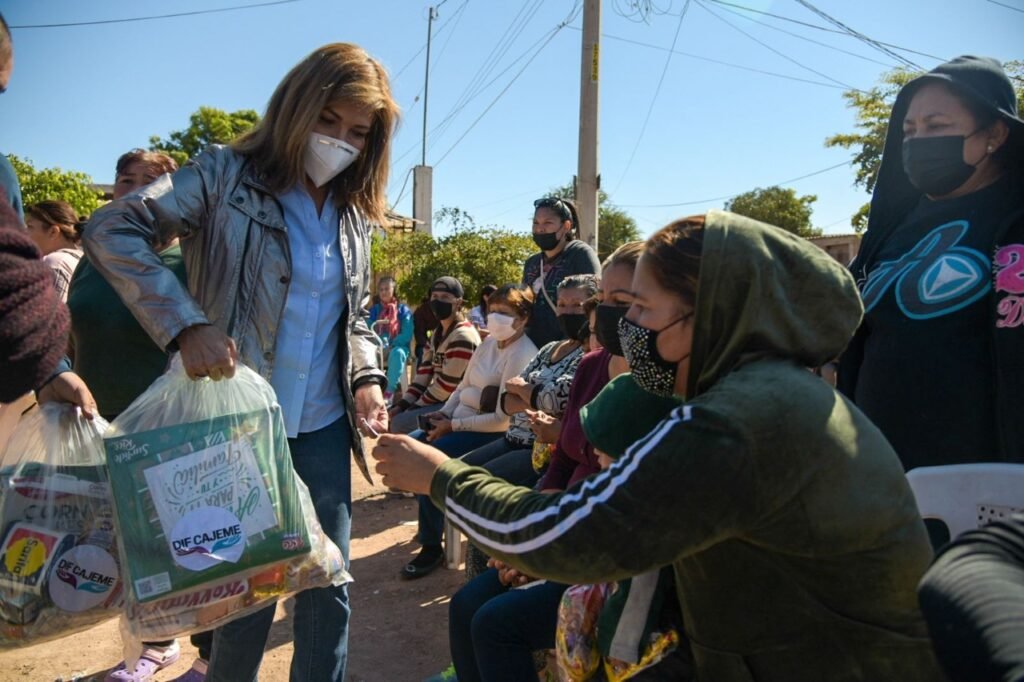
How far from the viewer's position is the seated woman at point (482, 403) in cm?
447

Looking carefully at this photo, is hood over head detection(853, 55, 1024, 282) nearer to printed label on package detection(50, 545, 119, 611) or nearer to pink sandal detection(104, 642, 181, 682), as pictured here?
printed label on package detection(50, 545, 119, 611)

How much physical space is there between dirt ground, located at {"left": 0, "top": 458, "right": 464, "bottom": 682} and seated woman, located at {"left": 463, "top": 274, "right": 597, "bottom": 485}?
0.86 meters

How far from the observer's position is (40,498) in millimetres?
2033

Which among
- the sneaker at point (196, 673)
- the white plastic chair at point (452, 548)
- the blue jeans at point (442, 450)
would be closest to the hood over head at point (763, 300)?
the sneaker at point (196, 673)

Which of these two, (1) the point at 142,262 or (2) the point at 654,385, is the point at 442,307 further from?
(2) the point at 654,385

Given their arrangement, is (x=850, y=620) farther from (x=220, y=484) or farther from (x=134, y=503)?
(x=134, y=503)

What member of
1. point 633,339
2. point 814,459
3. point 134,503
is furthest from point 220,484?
point 814,459

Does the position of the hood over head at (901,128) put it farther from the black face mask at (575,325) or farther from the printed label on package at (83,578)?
the printed label on package at (83,578)

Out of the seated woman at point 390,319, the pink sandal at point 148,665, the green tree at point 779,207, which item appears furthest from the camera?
the green tree at point 779,207

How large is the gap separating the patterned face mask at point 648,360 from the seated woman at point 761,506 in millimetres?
113

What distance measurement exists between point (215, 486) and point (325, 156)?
3.32 feet

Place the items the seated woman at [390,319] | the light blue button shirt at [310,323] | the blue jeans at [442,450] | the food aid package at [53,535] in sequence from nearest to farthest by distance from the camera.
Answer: the food aid package at [53,535] → the light blue button shirt at [310,323] → the blue jeans at [442,450] → the seated woman at [390,319]

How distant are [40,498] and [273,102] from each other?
4.15 ft

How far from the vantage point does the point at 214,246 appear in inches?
86.8
